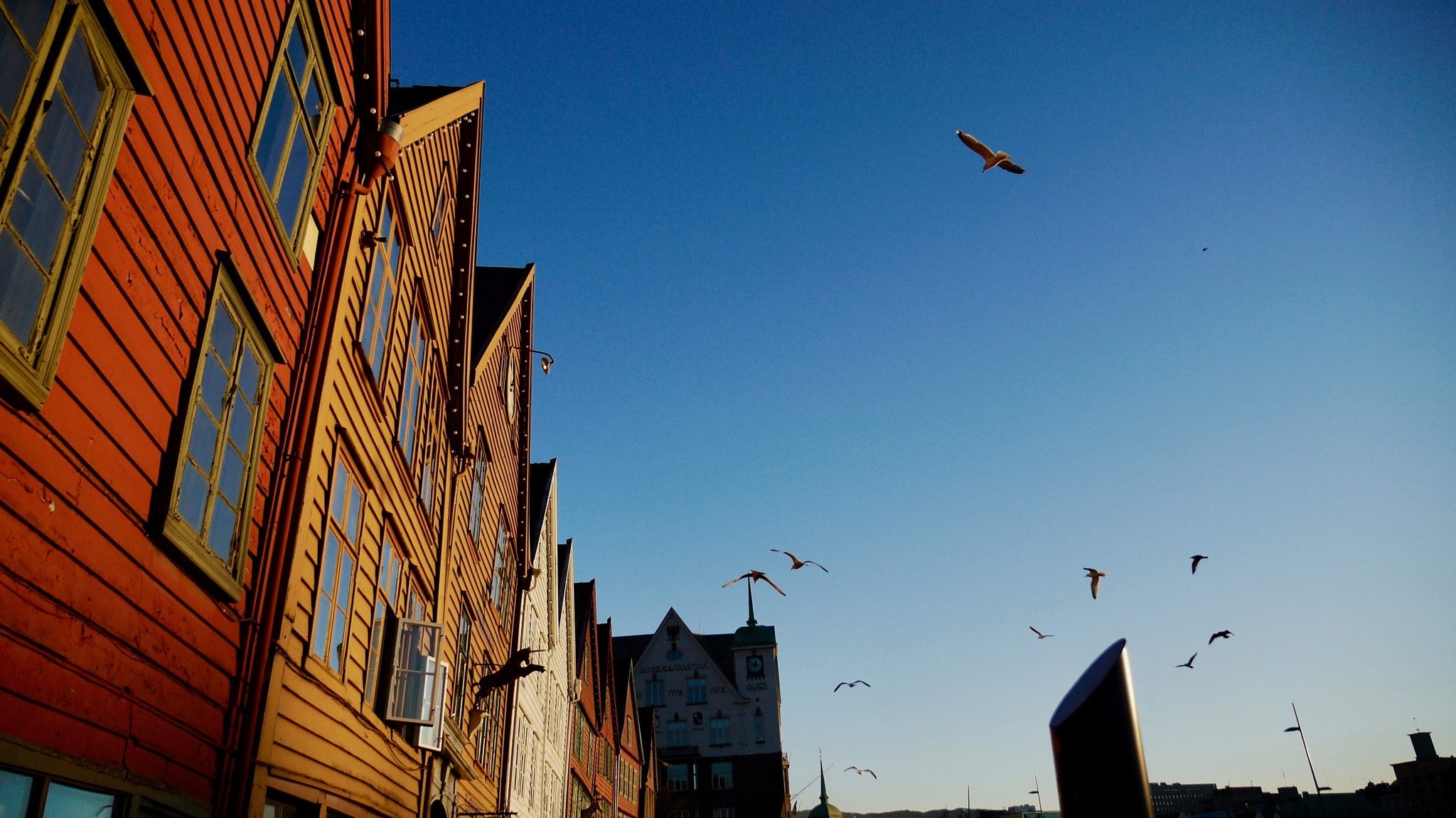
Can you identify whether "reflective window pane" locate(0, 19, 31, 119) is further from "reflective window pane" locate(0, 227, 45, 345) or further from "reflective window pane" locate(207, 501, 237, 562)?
"reflective window pane" locate(207, 501, 237, 562)

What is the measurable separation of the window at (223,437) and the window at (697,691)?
75914 millimetres

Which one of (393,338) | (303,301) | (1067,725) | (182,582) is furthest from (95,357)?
(393,338)

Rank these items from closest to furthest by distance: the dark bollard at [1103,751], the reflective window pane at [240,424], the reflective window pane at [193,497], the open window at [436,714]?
the dark bollard at [1103,751], the reflective window pane at [193,497], the reflective window pane at [240,424], the open window at [436,714]

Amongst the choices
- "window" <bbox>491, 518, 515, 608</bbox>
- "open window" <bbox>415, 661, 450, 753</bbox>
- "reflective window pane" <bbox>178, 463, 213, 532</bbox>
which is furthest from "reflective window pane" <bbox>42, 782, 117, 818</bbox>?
"window" <bbox>491, 518, 515, 608</bbox>

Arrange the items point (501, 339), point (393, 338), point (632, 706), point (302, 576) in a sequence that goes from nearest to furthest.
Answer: point (302, 576), point (393, 338), point (501, 339), point (632, 706)

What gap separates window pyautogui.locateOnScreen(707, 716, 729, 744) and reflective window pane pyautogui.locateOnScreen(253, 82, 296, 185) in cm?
7560

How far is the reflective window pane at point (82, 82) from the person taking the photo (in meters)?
4.68

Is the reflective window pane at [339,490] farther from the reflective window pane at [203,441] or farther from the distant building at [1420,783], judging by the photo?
the distant building at [1420,783]

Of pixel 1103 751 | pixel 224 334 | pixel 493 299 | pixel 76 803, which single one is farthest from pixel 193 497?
pixel 493 299

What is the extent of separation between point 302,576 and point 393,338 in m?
3.98

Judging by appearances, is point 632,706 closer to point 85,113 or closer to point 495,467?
point 495,467

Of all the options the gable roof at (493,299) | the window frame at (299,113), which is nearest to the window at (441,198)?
the gable roof at (493,299)

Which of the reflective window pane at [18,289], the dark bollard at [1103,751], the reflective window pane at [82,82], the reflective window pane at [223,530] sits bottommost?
the dark bollard at [1103,751]

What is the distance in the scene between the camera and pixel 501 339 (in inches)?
824
